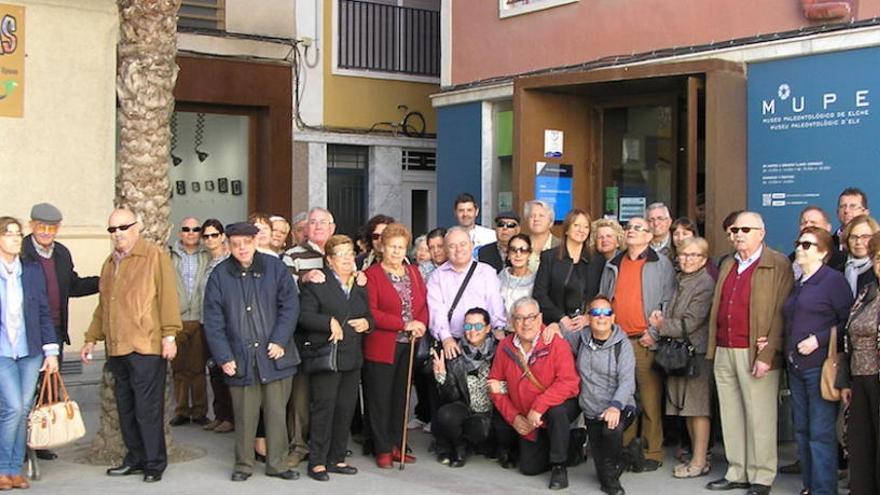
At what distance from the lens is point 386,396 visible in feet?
29.7

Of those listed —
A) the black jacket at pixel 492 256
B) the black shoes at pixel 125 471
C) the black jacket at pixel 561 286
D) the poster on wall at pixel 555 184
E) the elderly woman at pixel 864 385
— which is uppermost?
the poster on wall at pixel 555 184

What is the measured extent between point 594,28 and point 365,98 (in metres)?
4.64

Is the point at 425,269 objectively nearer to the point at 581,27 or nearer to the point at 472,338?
the point at 472,338

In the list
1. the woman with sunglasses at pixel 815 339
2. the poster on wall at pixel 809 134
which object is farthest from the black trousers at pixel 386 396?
the poster on wall at pixel 809 134

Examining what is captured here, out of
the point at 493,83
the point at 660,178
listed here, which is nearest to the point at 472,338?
the point at 660,178

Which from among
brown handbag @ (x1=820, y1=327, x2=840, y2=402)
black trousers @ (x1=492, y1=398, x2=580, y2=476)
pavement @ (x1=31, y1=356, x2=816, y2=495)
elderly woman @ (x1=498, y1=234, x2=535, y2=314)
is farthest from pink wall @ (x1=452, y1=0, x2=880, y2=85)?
black trousers @ (x1=492, y1=398, x2=580, y2=476)

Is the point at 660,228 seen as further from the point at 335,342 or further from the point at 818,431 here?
the point at 335,342

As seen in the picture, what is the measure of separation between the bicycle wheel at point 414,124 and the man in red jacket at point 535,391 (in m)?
8.82

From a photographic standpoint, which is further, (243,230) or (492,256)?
(492,256)

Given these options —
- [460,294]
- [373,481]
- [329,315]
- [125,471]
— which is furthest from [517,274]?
[125,471]

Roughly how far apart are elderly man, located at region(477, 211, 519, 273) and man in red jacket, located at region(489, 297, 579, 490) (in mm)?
1174

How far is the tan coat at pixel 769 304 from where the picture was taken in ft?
26.5

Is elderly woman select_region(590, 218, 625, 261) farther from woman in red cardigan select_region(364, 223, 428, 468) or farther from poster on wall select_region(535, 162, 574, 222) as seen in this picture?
poster on wall select_region(535, 162, 574, 222)

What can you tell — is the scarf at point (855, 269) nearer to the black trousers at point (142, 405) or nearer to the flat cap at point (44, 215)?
the black trousers at point (142, 405)
